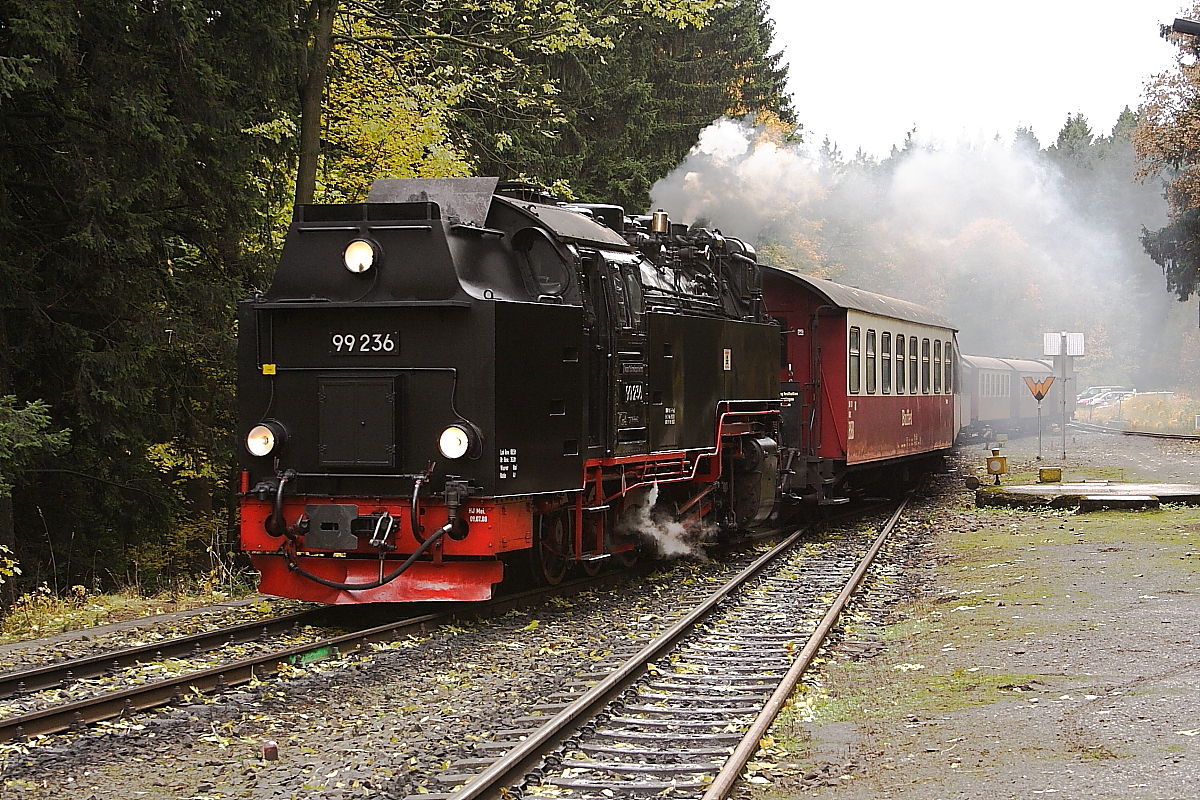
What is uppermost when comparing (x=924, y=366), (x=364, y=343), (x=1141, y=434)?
(x=924, y=366)

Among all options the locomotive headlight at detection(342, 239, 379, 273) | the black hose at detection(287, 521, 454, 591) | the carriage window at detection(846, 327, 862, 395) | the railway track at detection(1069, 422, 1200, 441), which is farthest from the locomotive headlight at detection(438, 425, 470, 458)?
the railway track at detection(1069, 422, 1200, 441)

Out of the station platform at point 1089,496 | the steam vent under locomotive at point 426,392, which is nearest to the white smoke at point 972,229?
the station platform at point 1089,496

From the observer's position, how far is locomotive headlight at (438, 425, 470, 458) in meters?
8.77

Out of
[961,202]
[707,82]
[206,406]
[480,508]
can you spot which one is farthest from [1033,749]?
[961,202]

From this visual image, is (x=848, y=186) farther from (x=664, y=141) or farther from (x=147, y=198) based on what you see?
(x=147, y=198)

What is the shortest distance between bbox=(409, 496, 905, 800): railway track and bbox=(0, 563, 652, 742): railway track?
1740mm

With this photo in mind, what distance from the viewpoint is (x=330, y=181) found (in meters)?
19.2

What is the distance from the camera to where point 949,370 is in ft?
79.6

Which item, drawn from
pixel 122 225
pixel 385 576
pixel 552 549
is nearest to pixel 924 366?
pixel 552 549

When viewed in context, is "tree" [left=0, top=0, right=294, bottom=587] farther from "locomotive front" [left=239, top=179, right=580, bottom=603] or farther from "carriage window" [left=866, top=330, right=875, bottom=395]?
"carriage window" [left=866, top=330, right=875, bottom=395]

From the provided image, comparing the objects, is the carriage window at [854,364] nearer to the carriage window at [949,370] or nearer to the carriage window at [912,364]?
the carriage window at [912,364]

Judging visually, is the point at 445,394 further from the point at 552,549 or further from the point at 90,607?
the point at 90,607

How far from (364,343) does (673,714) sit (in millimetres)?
3767

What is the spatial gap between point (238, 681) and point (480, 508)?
216 cm
